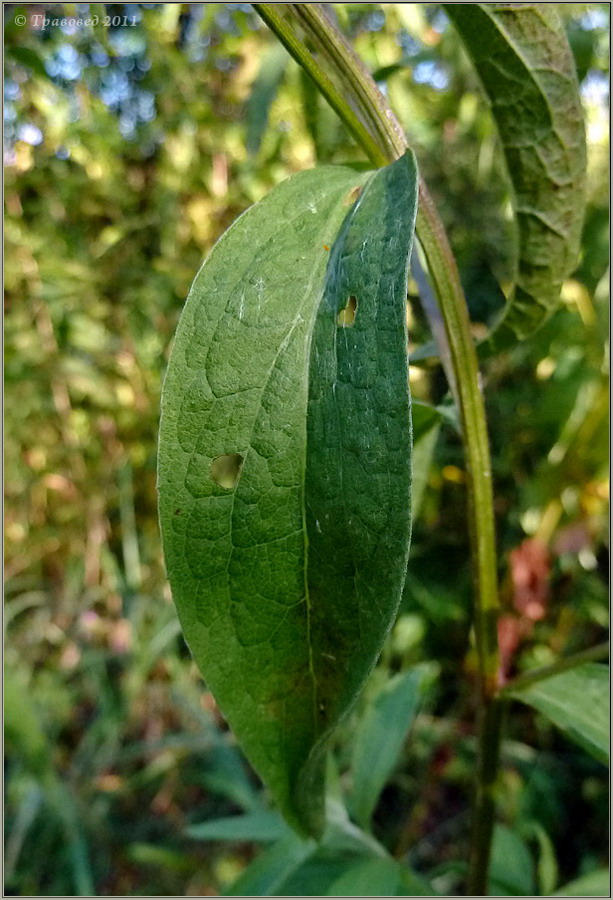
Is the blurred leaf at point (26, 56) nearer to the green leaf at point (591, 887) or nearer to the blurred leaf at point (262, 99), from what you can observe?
the blurred leaf at point (262, 99)

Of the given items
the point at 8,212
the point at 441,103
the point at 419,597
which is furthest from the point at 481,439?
the point at 8,212

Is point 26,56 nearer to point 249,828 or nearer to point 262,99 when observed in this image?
point 262,99

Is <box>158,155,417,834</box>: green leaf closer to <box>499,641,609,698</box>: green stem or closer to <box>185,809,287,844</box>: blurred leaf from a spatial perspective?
<box>499,641,609,698</box>: green stem

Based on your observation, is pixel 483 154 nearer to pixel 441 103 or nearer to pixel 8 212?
pixel 441 103

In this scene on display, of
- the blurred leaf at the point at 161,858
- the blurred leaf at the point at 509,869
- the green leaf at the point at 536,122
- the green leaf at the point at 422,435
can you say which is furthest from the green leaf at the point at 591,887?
the blurred leaf at the point at 161,858

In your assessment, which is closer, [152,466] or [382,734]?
[382,734]

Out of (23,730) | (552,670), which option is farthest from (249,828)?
(23,730)
